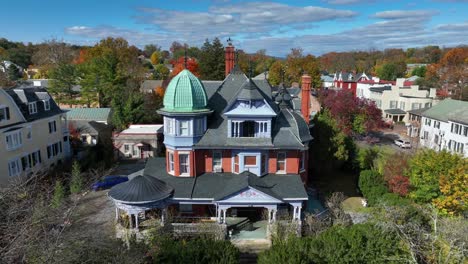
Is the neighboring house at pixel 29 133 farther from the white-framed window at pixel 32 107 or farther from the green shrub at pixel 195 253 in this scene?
the green shrub at pixel 195 253

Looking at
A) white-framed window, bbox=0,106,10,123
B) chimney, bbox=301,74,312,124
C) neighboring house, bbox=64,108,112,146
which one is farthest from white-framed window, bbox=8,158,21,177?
chimney, bbox=301,74,312,124

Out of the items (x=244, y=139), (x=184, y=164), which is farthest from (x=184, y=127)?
(x=244, y=139)

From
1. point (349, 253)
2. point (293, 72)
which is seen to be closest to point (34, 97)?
point (349, 253)

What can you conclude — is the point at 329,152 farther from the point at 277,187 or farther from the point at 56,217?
the point at 56,217

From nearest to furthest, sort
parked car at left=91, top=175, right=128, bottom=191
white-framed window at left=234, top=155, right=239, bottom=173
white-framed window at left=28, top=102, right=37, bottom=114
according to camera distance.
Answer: white-framed window at left=234, top=155, right=239, bottom=173
parked car at left=91, top=175, right=128, bottom=191
white-framed window at left=28, top=102, right=37, bottom=114

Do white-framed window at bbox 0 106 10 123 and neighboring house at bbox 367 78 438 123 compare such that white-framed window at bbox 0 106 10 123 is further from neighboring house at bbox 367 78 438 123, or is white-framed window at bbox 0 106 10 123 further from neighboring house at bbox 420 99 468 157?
neighboring house at bbox 367 78 438 123

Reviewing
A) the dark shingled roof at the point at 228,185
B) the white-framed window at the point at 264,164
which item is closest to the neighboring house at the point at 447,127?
the dark shingled roof at the point at 228,185
